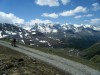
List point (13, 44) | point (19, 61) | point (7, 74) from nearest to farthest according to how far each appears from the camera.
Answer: point (7, 74) < point (19, 61) < point (13, 44)

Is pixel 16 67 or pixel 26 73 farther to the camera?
pixel 16 67

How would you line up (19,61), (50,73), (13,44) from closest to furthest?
(50,73)
(19,61)
(13,44)

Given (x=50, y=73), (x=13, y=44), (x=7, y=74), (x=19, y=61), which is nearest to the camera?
(x=7, y=74)

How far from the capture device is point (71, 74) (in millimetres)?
22703

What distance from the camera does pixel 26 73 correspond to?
20.6 metres

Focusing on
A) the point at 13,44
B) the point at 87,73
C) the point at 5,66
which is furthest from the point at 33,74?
the point at 13,44

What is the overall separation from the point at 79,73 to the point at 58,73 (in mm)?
2162

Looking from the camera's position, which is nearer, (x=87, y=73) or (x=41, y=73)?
(x=41, y=73)

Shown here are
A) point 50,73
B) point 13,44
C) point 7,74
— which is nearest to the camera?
point 7,74

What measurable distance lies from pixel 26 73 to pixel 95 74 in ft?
24.3

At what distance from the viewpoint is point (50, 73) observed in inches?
881

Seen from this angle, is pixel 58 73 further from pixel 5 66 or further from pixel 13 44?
pixel 13 44

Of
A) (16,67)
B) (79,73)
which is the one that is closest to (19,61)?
(16,67)

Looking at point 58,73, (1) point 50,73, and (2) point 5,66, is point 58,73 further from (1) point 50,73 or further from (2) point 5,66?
(2) point 5,66
